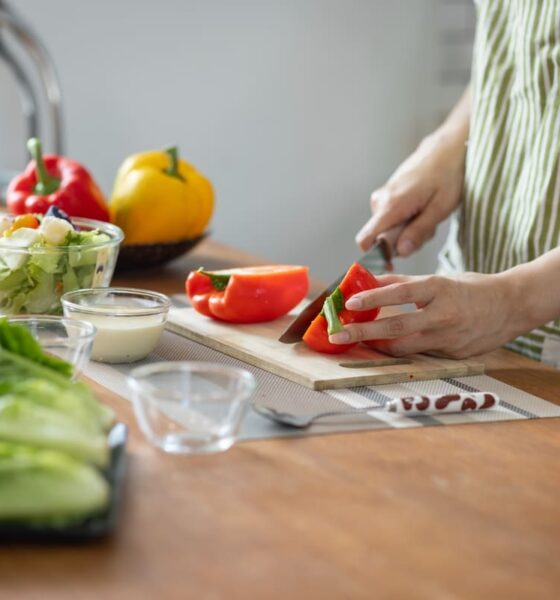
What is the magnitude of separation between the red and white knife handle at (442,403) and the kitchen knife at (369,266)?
0.26 m

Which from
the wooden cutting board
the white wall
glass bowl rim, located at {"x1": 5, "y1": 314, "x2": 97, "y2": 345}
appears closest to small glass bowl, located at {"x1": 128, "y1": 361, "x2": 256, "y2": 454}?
glass bowl rim, located at {"x1": 5, "y1": 314, "x2": 97, "y2": 345}

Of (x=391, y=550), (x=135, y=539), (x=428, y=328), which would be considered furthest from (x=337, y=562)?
(x=428, y=328)

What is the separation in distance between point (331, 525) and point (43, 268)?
67 centimetres

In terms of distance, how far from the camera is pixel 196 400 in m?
0.93

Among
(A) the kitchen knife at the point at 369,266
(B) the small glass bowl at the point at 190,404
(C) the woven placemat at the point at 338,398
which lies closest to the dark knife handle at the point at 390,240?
(A) the kitchen knife at the point at 369,266

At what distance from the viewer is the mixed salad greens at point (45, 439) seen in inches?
30.1

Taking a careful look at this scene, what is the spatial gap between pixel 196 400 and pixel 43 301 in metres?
0.53

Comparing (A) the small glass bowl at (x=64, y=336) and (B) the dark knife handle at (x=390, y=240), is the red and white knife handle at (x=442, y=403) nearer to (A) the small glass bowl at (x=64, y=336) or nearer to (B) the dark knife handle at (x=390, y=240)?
(A) the small glass bowl at (x=64, y=336)

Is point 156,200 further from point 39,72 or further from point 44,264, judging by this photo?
point 39,72

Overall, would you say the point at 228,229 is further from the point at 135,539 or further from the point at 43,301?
the point at 135,539

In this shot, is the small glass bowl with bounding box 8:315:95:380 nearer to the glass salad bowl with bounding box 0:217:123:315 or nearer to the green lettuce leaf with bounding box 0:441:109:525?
the glass salad bowl with bounding box 0:217:123:315

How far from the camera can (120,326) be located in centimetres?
128

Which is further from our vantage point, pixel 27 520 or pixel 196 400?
pixel 196 400

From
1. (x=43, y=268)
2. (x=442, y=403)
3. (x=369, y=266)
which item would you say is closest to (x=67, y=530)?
(x=442, y=403)
